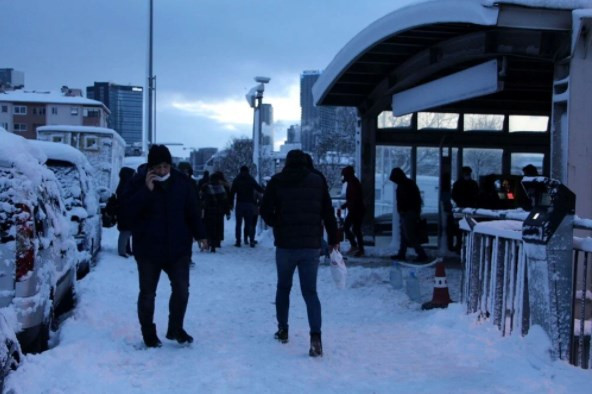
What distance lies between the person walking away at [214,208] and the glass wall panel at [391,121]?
387cm

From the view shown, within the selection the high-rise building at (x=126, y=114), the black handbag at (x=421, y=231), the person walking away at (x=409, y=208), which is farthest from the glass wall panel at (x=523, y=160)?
the high-rise building at (x=126, y=114)


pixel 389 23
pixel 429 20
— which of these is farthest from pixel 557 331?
pixel 389 23

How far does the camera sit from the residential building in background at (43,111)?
311 ft

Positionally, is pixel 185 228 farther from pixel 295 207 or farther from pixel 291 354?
pixel 291 354

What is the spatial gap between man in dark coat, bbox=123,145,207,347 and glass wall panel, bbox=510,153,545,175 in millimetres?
11319

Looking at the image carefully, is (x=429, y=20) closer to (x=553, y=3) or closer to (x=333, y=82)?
(x=553, y=3)

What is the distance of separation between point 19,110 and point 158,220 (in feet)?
324

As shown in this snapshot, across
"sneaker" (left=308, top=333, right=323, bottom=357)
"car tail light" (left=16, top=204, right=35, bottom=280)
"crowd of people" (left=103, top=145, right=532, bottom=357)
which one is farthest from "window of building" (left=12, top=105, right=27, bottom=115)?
"sneaker" (left=308, top=333, right=323, bottom=357)

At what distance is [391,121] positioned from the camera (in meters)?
15.7

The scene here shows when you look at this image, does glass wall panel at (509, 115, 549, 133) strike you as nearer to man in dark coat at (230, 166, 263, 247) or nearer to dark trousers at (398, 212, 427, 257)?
dark trousers at (398, 212, 427, 257)

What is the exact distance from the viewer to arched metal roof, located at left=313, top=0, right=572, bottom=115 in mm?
8156

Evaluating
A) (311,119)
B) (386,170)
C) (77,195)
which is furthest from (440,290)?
(311,119)

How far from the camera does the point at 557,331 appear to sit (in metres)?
5.38

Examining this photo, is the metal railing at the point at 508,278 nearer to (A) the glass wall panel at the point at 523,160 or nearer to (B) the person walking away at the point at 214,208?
(B) the person walking away at the point at 214,208
